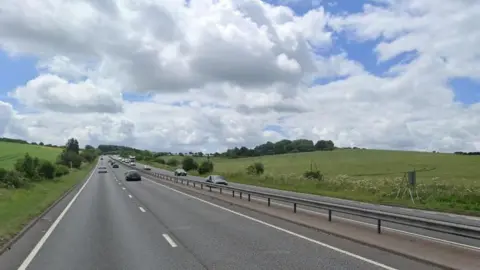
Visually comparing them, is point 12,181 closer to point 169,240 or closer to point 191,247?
point 169,240

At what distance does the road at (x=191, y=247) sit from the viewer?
1005 centimetres

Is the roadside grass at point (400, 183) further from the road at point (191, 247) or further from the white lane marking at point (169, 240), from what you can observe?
the white lane marking at point (169, 240)

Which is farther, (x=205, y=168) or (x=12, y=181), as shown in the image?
(x=205, y=168)

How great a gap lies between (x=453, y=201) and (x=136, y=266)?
25.4 metres

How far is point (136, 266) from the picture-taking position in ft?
32.5

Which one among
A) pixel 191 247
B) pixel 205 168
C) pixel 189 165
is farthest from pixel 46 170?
pixel 189 165

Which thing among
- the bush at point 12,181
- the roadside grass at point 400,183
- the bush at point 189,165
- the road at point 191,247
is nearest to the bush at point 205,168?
the roadside grass at point 400,183

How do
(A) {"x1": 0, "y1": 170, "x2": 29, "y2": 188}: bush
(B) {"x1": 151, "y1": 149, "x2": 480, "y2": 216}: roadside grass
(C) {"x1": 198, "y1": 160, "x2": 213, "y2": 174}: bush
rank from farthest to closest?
1. (C) {"x1": 198, "y1": 160, "x2": 213, "y2": 174}: bush
2. (A) {"x1": 0, "y1": 170, "x2": 29, "y2": 188}: bush
3. (B) {"x1": 151, "y1": 149, "x2": 480, "y2": 216}: roadside grass

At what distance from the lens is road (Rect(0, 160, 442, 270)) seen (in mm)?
10055

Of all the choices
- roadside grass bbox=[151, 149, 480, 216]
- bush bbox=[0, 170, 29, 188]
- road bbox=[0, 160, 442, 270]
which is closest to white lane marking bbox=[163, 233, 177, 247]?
road bbox=[0, 160, 442, 270]

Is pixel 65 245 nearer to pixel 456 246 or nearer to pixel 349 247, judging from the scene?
pixel 349 247

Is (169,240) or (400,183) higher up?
(400,183)

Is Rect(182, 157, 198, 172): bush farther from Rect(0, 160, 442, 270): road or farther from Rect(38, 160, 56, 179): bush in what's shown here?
Rect(0, 160, 442, 270): road

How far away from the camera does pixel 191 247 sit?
12266 millimetres
